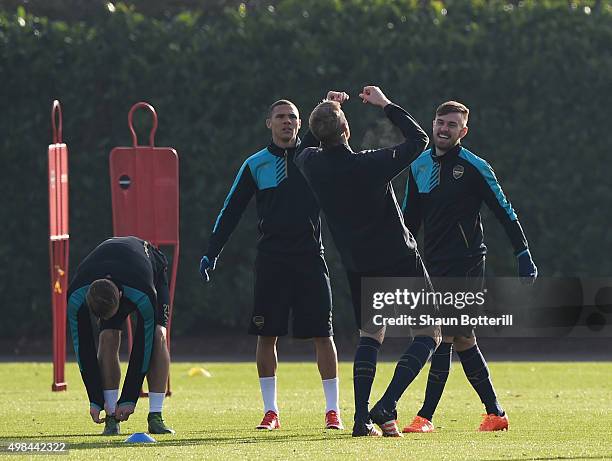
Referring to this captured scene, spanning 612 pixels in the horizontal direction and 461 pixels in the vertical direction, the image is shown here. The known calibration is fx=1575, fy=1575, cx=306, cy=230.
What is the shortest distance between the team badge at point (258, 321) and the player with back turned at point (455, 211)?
1126 millimetres

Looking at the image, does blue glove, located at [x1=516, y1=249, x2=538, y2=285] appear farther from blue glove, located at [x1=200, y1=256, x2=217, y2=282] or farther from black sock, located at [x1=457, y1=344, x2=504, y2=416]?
blue glove, located at [x1=200, y1=256, x2=217, y2=282]

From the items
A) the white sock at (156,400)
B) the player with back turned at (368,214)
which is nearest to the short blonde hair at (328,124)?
the player with back turned at (368,214)

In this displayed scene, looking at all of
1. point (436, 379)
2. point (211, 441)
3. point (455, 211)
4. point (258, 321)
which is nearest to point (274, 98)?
point (258, 321)

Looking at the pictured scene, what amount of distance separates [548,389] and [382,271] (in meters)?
4.79

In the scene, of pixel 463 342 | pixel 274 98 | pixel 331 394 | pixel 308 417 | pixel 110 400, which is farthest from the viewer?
pixel 274 98

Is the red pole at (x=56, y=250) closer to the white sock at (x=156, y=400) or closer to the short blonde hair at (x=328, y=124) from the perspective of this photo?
the white sock at (x=156, y=400)

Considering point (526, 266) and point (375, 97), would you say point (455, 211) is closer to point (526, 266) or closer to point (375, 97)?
point (526, 266)

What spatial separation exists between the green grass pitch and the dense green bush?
2174mm

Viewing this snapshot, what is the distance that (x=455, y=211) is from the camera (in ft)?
30.4

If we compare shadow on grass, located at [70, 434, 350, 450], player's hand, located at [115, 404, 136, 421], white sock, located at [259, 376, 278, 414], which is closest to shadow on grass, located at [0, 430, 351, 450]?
shadow on grass, located at [70, 434, 350, 450]

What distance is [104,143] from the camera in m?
18.2

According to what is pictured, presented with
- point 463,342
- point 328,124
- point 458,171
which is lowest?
point 463,342

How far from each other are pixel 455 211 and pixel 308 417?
217 centimetres

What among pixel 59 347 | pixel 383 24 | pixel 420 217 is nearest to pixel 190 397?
pixel 59 347
